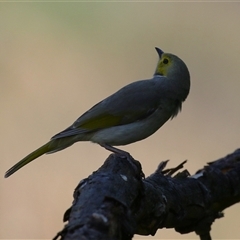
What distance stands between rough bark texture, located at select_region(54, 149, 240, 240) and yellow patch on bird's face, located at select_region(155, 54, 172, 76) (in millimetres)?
975

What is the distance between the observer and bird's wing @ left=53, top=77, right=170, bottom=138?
284cm

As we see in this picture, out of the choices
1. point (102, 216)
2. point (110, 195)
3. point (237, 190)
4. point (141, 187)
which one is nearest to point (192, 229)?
point (237, 190)

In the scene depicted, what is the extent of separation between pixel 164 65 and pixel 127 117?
66 centimetres

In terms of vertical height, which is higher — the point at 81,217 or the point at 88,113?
the point at 88,113

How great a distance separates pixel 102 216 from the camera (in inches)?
50.7

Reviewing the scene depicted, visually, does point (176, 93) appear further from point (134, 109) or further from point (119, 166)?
point (119, 166)

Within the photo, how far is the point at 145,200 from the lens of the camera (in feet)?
5.98

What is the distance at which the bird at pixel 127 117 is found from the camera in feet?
9.13

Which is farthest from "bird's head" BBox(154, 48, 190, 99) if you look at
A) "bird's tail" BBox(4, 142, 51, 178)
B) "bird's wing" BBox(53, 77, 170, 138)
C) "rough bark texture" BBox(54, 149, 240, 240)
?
"bird's tail" BBox(4, 142, 51, 178)

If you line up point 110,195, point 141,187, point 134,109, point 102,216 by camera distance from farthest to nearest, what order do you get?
point 134,109
point 141,187
point 110,195
point 102,216

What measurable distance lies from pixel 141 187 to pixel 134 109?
114cm

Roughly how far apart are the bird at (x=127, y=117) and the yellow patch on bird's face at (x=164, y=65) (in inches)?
6.3

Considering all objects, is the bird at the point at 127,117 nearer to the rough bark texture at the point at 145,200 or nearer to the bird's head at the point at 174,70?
the bird's head at the point at 174,70

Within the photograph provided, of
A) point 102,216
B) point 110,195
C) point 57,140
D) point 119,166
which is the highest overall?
point 57,140
